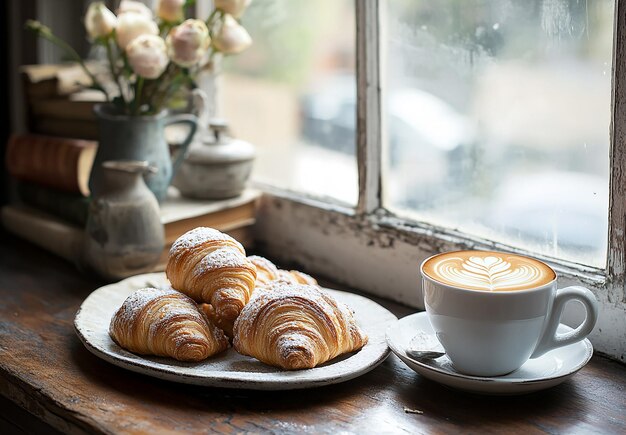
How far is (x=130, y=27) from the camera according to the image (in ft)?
4.21

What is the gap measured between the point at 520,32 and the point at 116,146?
0.60 metres

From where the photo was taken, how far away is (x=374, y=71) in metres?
1.26

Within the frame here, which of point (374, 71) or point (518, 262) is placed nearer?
point (518, 262)

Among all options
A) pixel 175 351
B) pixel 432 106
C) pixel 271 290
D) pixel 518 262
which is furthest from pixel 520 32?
pixel 175 351

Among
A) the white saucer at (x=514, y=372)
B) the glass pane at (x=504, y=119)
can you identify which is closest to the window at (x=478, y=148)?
the glass pane at (x=504, y=119)

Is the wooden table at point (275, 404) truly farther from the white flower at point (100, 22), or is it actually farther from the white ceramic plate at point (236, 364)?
the white flower at point (100, 22)

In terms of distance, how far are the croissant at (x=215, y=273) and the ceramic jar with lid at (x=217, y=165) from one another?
35 cm

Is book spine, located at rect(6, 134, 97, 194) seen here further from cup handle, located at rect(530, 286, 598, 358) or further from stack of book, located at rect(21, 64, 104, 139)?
cup handle, located at rect(530, 286, 598, 358)

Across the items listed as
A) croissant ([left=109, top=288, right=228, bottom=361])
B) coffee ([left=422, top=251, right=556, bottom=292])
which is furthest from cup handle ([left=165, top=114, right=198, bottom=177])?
coffee ([left=422, top=251, right=556, bottom=292])

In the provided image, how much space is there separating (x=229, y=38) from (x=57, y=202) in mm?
419

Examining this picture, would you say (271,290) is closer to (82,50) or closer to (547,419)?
(547,419)

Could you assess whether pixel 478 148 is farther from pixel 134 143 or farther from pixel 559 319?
pixel 134 143

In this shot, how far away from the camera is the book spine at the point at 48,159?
142 centimetres

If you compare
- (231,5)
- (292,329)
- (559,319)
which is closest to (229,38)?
(231,5)
